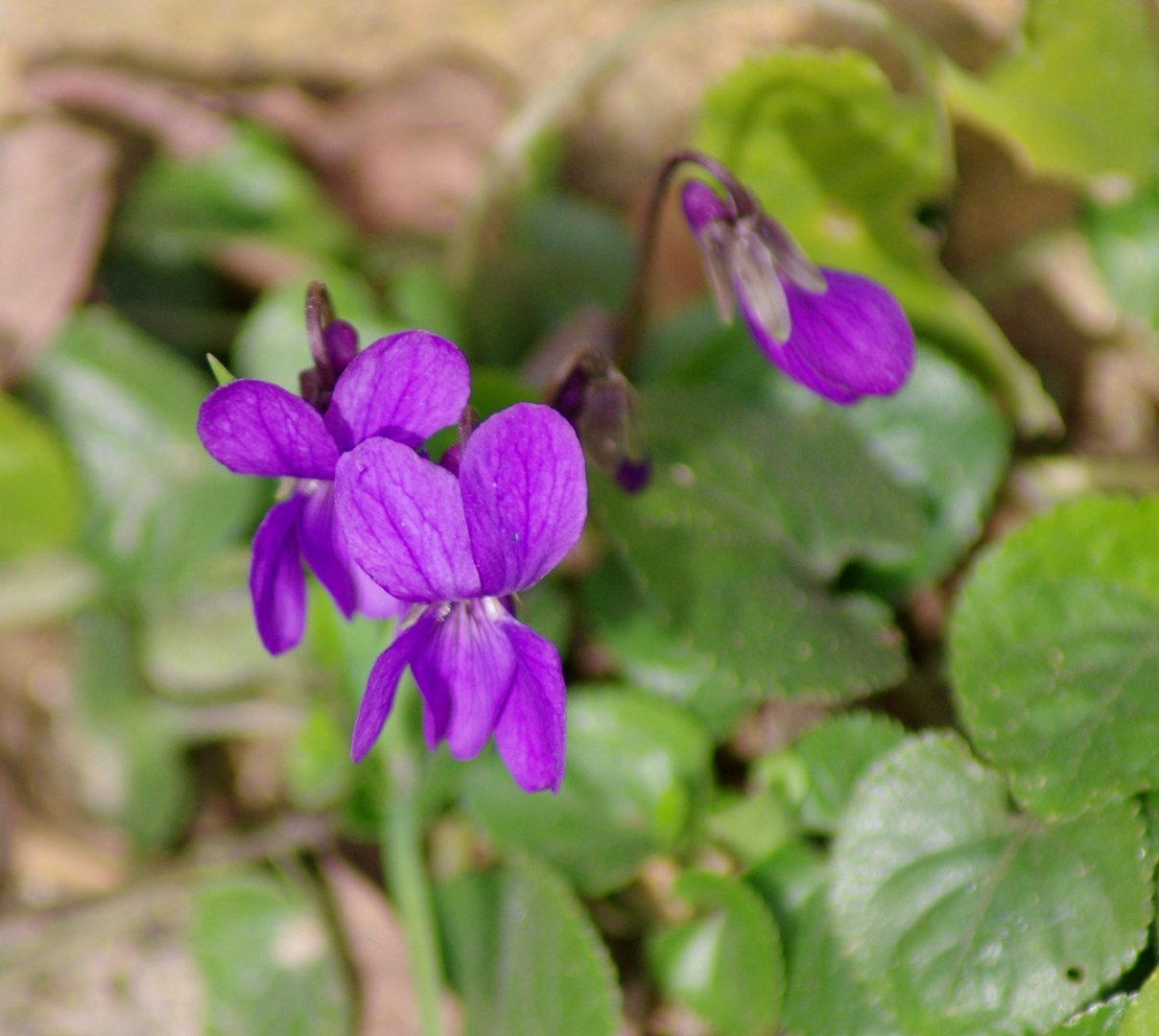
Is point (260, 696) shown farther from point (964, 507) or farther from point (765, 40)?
point (765, 40)

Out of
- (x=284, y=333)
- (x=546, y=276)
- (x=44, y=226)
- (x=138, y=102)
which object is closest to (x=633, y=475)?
(x=284, y=333)

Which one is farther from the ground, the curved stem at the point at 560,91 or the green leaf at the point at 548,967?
the curved stem at the point at 560,91

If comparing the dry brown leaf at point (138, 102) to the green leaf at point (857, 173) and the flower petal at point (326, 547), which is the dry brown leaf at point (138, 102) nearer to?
the green leaf at point (857, 173)

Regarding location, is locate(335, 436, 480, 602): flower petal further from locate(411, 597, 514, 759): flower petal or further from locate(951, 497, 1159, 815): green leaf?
locate(951, 497, 1159, 815): green leaf

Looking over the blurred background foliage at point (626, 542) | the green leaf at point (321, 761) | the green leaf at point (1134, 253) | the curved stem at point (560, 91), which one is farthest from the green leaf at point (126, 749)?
the green leaf at point (1134, 253)

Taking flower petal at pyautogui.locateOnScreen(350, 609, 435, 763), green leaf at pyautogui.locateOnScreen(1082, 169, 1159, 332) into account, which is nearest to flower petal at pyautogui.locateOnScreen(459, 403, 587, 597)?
flower petal at pyautogui.locateOnScreen(350, 609, 435, 763)

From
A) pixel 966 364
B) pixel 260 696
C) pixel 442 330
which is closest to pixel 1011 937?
pixel 966 364
